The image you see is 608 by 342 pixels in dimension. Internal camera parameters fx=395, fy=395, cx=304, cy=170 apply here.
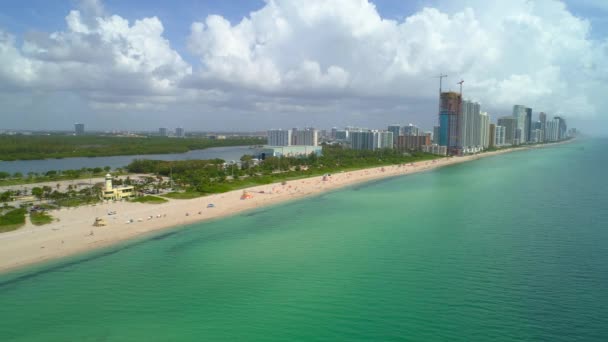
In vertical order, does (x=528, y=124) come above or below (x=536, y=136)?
above

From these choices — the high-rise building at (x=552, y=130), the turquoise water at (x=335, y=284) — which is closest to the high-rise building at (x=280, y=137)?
the turquoise water at (x=335, y=284)

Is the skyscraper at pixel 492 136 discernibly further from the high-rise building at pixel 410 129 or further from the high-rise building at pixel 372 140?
the high-rise building at pixel 372 140

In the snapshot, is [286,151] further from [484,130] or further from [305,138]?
[484,130]

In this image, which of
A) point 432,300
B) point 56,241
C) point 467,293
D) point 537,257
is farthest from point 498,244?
point 56,241

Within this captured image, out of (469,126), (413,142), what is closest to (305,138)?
(413,142)

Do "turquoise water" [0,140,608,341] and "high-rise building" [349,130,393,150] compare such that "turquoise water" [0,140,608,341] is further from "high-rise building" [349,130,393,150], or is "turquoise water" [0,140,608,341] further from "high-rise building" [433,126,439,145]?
"high-rise building" [433,126,439,145]

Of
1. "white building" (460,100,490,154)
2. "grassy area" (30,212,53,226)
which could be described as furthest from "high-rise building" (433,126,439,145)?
"grassy area" (30,212,53,226)

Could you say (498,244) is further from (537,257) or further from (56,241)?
(56,241)

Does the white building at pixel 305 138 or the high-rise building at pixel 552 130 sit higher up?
the high-rise building at pixel 552 130
